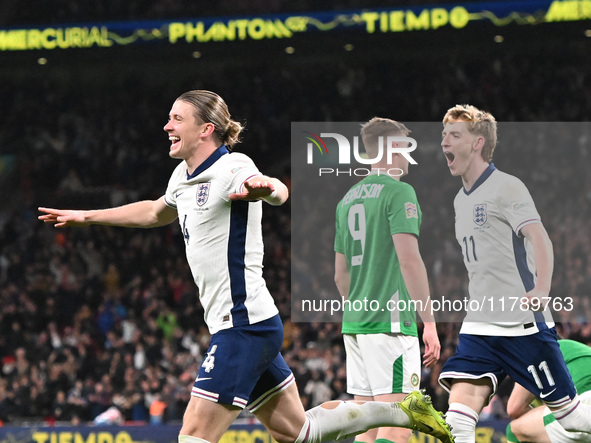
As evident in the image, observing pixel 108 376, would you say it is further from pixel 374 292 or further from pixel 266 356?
pixel 266 356

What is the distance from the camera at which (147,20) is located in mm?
17828

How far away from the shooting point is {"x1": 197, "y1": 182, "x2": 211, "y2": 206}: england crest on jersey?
504 centimetres

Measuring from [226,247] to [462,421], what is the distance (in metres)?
1.96

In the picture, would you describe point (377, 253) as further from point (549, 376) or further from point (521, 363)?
point (549, 376)

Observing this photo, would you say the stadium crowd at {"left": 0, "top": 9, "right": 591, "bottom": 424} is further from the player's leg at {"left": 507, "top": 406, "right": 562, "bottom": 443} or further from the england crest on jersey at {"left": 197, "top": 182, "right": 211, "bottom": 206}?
the england crest on jersey at {"left": 197, "top": 182, "right": 211, "bottom": 206}

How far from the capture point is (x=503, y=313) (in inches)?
235

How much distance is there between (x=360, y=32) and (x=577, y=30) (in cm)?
366

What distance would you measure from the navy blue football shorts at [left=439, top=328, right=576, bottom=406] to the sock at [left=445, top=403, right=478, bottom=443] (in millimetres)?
192

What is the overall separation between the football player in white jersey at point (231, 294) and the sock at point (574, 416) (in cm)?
120

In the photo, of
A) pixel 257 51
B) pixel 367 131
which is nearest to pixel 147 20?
pixel 257 51

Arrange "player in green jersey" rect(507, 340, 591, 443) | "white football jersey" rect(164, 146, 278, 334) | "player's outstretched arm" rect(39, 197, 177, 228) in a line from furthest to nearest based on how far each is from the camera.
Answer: "player in green jersey" rect(507, 340, 591, 443), "player's outstretched arm" rect(39, 197, 177, 228), "white football jersey" rect(164, 146, 278, 334)

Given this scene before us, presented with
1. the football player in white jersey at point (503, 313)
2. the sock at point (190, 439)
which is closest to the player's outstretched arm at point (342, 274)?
the football player in white jersey at point (503, 313)

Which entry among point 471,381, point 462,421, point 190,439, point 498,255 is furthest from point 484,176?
point 190,439

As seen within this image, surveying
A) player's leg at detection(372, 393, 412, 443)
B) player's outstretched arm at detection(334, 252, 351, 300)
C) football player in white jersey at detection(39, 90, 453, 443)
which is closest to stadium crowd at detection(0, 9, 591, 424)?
player's outstretched arm at detection(334, 252, 351, 300)
